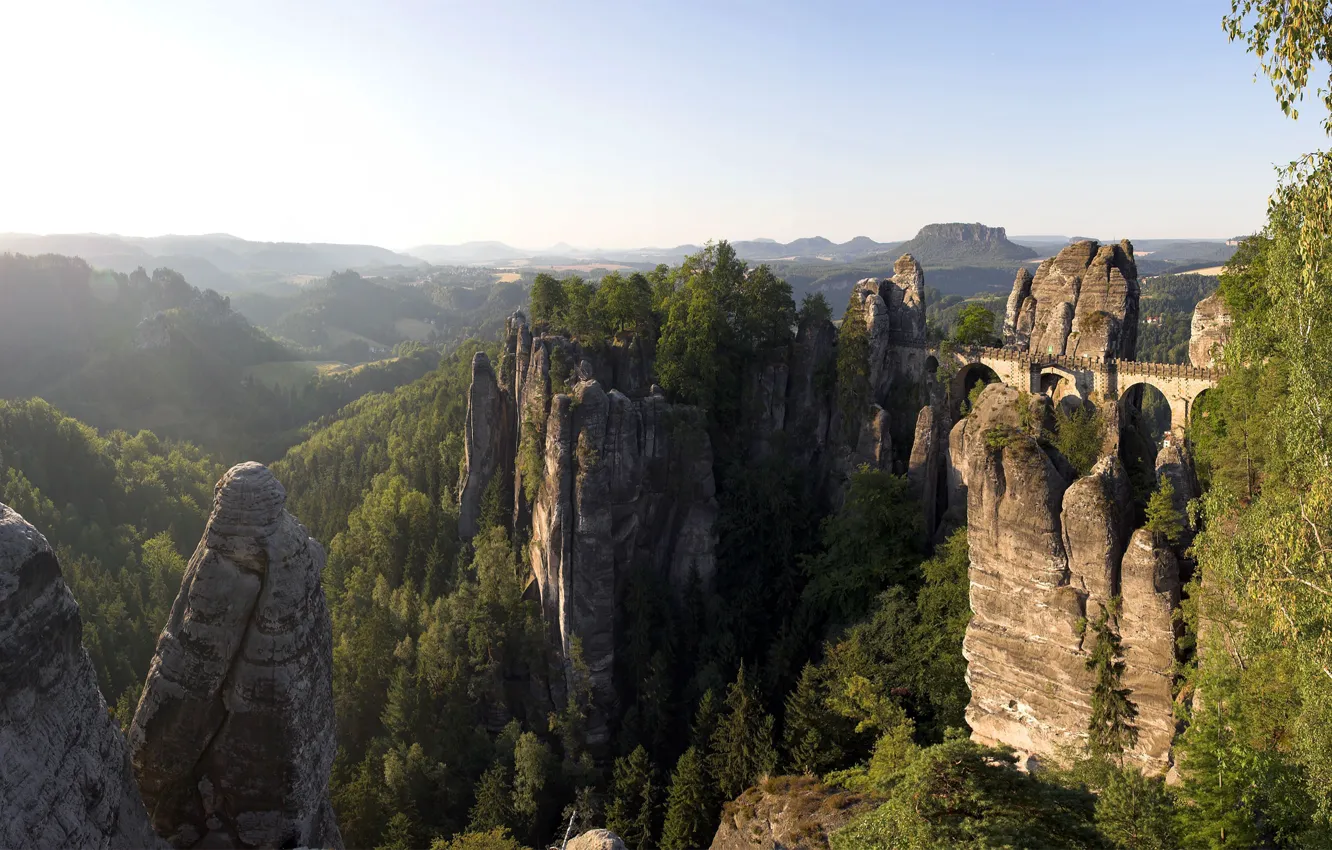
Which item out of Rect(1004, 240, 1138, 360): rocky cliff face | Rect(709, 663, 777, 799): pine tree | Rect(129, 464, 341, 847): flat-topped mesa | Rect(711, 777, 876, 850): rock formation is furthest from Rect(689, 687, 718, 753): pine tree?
Rect(1004, 240, 1138, 360): rocky cliff face

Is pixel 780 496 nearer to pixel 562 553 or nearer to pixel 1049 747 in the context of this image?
pixel 562 553

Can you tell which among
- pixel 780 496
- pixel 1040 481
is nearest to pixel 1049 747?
pixel 1040 481

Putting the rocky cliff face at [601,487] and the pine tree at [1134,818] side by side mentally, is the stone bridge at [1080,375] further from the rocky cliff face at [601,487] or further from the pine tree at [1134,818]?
the pine tree at [1134,818]

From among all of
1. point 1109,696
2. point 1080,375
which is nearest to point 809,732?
point 1109,696

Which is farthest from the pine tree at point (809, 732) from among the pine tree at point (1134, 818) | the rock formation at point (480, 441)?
the rock formation at point (480, 441)

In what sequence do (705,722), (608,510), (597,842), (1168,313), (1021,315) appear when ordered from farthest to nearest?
1. (1168,313)
2. (1021,315)
3. (608,510)
4. (705,722)
5. (597,842)

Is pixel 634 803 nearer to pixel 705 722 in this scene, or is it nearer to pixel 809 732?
pixel 705 722

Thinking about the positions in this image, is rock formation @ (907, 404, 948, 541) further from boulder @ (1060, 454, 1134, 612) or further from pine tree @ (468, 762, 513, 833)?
pine tree @ (468, 762, 513, 833)
